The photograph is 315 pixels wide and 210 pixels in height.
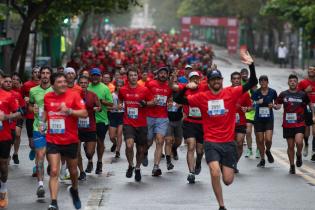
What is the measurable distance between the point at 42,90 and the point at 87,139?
1.56 metres

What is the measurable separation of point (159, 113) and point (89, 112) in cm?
144

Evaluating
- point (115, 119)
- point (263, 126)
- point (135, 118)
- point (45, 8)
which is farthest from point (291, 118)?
point (45, 8)

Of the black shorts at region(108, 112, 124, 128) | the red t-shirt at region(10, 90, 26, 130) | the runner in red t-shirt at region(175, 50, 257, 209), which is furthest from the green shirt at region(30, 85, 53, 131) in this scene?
the black shorts at region(108, 112, 124, 128)

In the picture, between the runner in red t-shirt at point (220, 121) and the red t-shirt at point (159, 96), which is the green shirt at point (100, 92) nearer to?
the red t-shirt at point (159, 96)

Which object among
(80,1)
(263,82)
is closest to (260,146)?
(263,82)

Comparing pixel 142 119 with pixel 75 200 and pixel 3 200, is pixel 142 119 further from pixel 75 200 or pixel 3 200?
pixel 75 200

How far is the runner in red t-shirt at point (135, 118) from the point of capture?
1512 cm

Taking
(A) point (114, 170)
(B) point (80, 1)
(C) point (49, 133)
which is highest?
(B) point (80, 1)

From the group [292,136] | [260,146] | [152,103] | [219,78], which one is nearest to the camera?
[219,78]

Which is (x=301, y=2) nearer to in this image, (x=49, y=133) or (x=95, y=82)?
(x=95, y=82)

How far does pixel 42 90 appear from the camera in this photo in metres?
13.9

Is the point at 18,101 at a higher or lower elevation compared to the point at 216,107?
lower

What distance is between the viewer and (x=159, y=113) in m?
15.8

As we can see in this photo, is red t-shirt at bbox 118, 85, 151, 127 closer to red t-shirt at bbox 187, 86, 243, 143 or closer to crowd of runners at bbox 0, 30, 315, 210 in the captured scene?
crowd of runners at bbox 0, 30, 315, 210
